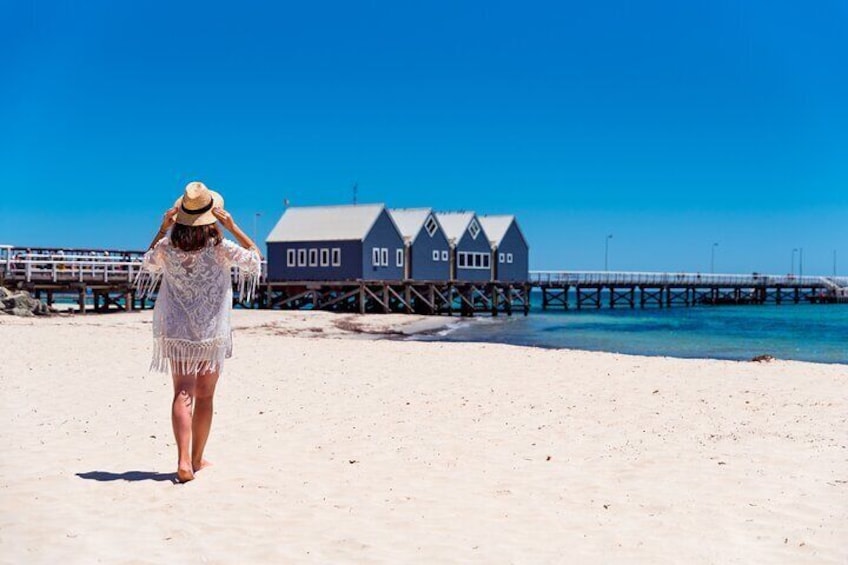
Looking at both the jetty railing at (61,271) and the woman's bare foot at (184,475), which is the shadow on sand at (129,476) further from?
the jetty railing at (61,271)

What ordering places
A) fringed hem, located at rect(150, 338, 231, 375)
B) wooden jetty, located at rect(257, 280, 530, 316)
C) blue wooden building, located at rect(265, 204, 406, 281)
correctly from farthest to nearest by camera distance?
blue wooden building, located at rect(265, 204, 406, 281) < wooden jetty, located at rect(257, 280, 530, 316) < fringed hem, located at rect(150, 338, 231, 375)

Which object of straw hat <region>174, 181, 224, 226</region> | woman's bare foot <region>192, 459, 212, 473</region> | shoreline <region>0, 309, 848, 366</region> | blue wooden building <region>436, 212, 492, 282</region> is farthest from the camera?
blue wooden building <region>436, 212, 492, 282</region>

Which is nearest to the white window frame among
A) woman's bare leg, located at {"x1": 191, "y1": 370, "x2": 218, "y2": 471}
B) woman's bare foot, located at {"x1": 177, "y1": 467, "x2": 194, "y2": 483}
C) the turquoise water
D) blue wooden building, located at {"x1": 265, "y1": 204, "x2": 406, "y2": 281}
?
blue wooden building, located at {"x1": 265, "y1": 204, "x2": 406, "y2": 281}

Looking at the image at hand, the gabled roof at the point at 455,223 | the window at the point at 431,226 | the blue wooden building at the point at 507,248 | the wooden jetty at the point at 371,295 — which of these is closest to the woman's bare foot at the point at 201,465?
the wooden jetty at the point at 371,295

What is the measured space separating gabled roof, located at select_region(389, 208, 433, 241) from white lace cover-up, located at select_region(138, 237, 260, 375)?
40515 millimetres

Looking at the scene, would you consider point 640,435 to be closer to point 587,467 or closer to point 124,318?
point 587,467

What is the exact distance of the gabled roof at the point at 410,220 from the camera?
47.3 m

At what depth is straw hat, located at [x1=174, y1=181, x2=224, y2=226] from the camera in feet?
18.7

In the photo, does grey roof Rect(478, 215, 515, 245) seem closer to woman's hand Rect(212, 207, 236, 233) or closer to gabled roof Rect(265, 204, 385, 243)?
gabled roof Rect(265, 204, 385, 243)

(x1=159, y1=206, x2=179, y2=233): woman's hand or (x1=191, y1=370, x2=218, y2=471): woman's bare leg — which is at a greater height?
(x1=159, y1=206, x2=179, y2=233): woman's hand

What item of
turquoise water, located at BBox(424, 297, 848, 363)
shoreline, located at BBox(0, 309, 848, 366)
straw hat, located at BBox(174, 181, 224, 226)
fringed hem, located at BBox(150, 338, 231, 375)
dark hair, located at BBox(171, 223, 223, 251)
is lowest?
turquoise water, located at BBox(424, 297, 848, 363)

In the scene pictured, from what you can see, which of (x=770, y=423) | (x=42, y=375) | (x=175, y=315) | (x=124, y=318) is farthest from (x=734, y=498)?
(x=124, y=318)

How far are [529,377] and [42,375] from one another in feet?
22.9

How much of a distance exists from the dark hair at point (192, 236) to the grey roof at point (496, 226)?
50.2 m
